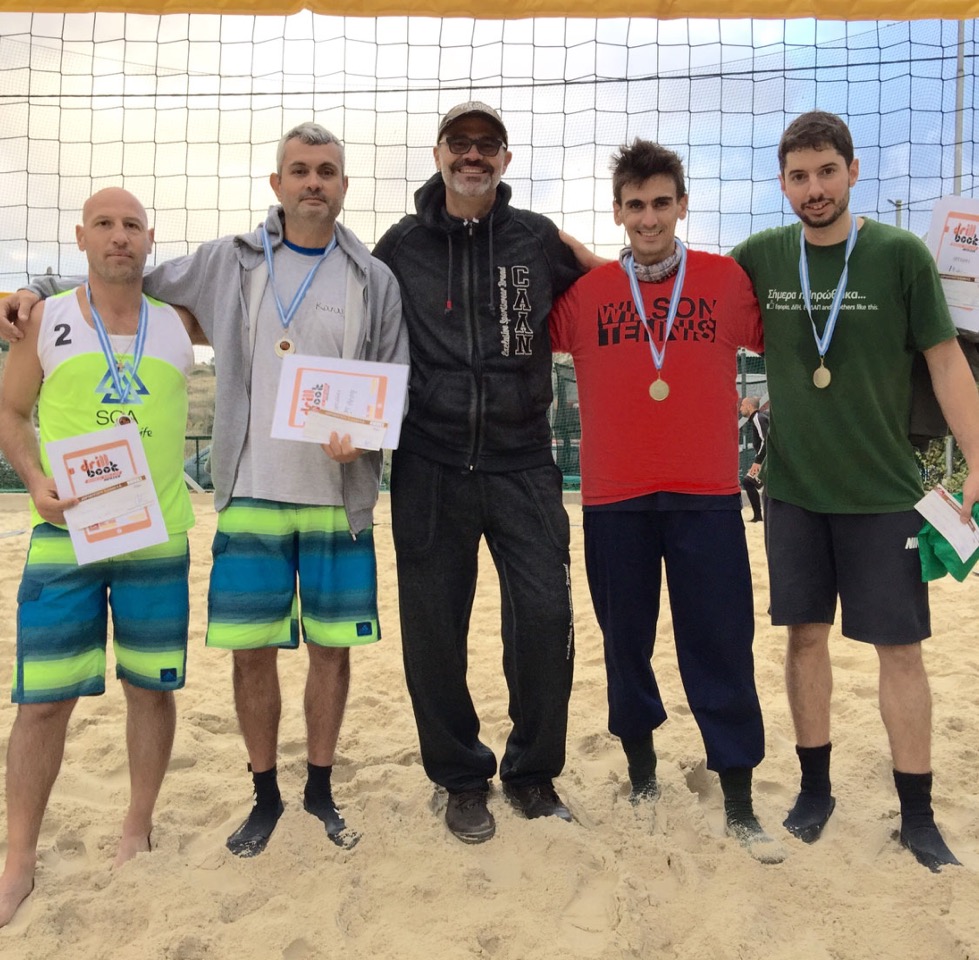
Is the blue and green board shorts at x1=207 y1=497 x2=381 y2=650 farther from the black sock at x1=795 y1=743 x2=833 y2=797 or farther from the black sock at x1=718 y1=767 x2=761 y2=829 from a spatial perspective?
the black sock at x1=795 y1=743 x2=833 y2=797

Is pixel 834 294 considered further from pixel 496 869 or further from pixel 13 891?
pixel 13 891

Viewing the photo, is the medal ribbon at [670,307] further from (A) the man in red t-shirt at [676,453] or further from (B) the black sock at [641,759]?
(B) the black sock at [641,759]

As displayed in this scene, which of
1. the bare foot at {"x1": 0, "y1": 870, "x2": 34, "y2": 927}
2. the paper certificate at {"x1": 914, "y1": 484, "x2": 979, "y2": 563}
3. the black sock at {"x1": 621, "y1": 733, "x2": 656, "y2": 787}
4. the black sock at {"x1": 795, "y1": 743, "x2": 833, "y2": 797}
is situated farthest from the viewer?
the black sock at {"x1": 621, "y1": 733, "x2": 656, "y2": 787}

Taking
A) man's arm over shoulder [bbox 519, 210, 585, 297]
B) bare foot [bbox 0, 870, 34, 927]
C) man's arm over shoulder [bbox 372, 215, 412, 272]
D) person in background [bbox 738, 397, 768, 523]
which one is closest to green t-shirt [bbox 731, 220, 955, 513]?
man's arm over shoulder [bbox 519, 210, 585, 297]

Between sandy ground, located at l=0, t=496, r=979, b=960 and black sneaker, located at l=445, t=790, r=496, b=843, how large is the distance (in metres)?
0.04

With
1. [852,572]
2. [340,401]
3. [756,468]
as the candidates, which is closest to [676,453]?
[852,572]

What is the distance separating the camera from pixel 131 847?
2.61 metres

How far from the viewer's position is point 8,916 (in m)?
2.30

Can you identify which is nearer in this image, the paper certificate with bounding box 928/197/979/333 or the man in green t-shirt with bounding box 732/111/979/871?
the man in green t-shirt with bounding box 732/111/979/871

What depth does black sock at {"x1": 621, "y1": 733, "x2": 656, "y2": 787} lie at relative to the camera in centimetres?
298

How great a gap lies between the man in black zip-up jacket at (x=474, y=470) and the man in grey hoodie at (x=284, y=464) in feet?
0.45

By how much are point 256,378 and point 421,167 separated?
3.44 m

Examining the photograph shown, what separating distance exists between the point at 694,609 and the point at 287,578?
1261mm

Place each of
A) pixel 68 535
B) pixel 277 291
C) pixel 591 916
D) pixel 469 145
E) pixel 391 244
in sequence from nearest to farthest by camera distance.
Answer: pixel 591 916 < pixel 68 535 < pixel 277 291 < pixel 469 145 < pixel 391 244
